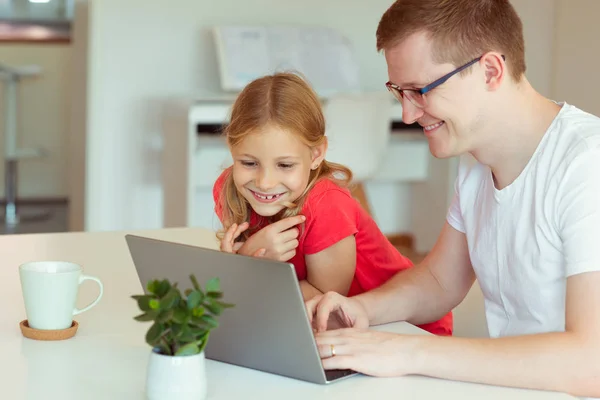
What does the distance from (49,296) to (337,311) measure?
0.36m

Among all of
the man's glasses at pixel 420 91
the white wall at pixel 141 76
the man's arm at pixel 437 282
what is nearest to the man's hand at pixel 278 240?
the man's arm at pixel 437 282

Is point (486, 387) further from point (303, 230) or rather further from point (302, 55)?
point (302, 55)

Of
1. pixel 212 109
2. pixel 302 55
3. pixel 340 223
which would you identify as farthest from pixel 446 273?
pixel 302 55

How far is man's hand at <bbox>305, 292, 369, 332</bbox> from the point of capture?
1.13 meters

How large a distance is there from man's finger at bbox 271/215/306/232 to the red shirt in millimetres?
65

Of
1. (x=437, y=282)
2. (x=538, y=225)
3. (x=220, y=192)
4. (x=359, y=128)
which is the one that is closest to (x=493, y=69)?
(x=538, y=225)

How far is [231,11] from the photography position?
419 centimetres

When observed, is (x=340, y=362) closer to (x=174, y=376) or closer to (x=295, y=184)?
(x=174, y=376)

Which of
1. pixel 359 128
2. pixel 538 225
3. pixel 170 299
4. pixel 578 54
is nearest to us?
pixel 170 299

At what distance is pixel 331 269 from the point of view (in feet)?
4.72

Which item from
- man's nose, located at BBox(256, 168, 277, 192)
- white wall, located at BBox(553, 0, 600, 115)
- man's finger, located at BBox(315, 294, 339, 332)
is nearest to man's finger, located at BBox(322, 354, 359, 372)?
man's finger, located at BBox(315, 294, 339, 332)

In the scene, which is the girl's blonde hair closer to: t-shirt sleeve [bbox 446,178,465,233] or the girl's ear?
the girl's ear

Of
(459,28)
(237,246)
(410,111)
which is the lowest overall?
(237,246)

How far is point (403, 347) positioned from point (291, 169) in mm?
516
